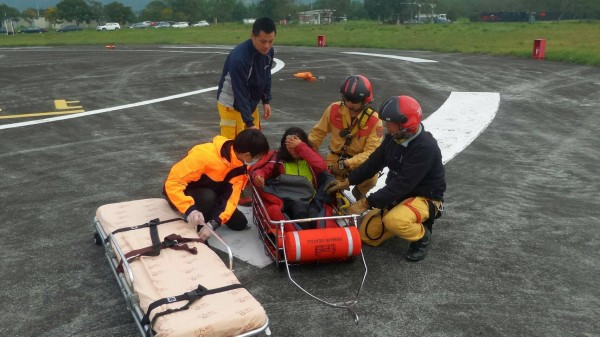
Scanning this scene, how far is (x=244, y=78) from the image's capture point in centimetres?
598

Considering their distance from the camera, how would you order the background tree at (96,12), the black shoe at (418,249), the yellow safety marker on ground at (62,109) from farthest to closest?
the background tree at (96,12) → the yellow safety marker on ground at (62,109) → the black shoe at (418,249)

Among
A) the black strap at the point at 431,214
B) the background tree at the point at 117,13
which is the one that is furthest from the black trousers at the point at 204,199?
the background tree at the point at 117,13

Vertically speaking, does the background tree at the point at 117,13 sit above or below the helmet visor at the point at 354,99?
above

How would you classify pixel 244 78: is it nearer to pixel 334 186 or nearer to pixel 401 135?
pixel 334 186

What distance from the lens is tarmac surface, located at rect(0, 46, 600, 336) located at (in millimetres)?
4016

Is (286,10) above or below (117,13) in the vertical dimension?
above

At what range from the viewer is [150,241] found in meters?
4.21

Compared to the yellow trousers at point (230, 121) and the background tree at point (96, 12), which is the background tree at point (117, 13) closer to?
the background tree at point (96, 12)

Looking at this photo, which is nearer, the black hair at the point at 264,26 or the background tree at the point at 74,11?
the black hair at the point at 264,26

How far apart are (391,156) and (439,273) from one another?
1234 millimetres

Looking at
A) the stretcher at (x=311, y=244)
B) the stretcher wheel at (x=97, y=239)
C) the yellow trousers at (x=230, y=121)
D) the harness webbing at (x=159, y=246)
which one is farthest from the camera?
the yellow trousers at (x=230, y=121)

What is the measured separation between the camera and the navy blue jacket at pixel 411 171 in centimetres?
486

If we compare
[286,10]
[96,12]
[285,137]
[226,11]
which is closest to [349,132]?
[285,137]

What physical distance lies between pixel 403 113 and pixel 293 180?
4.50ft
